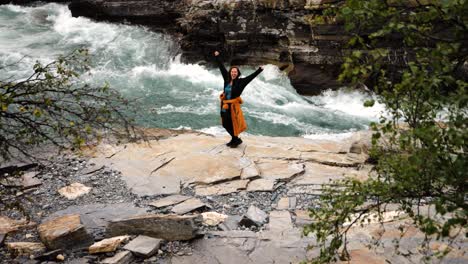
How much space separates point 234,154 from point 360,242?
14.1ft

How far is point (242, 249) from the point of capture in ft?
20.9

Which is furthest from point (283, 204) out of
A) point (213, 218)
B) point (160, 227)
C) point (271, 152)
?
point (271, 152)

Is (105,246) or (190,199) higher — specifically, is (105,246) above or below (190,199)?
above

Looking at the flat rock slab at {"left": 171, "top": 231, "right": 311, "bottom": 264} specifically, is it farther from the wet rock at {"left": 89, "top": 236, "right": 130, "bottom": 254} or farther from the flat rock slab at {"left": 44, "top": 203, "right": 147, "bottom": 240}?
the flat rock slab at {"left": 44, "top": 203, "right": 147, "bottom": 240}

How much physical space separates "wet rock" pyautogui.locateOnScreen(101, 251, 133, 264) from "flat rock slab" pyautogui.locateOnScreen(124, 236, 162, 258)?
0.32 feet

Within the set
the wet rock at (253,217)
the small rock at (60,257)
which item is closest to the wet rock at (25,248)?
the small rock at (60,257)

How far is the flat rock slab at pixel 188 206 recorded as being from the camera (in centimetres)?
759

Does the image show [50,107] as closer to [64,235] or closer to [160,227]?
[64,235]

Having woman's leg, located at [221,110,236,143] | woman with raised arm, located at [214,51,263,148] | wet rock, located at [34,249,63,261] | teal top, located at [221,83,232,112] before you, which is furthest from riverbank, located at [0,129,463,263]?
teal top, located at [221,83,232,112]

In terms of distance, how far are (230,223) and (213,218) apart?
28cm

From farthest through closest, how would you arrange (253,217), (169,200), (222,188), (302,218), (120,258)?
(222,188)
(169,200)
(302,218)
(253,217)
(120,258)

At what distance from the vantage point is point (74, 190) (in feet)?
27.8

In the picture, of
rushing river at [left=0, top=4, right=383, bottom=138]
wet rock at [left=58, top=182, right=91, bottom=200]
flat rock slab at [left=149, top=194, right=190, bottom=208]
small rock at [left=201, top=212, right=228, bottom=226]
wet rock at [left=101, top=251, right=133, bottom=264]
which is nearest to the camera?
wet rock at [left=101, top=251, right=133, bottom=264]

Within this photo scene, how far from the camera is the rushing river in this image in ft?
50.4
